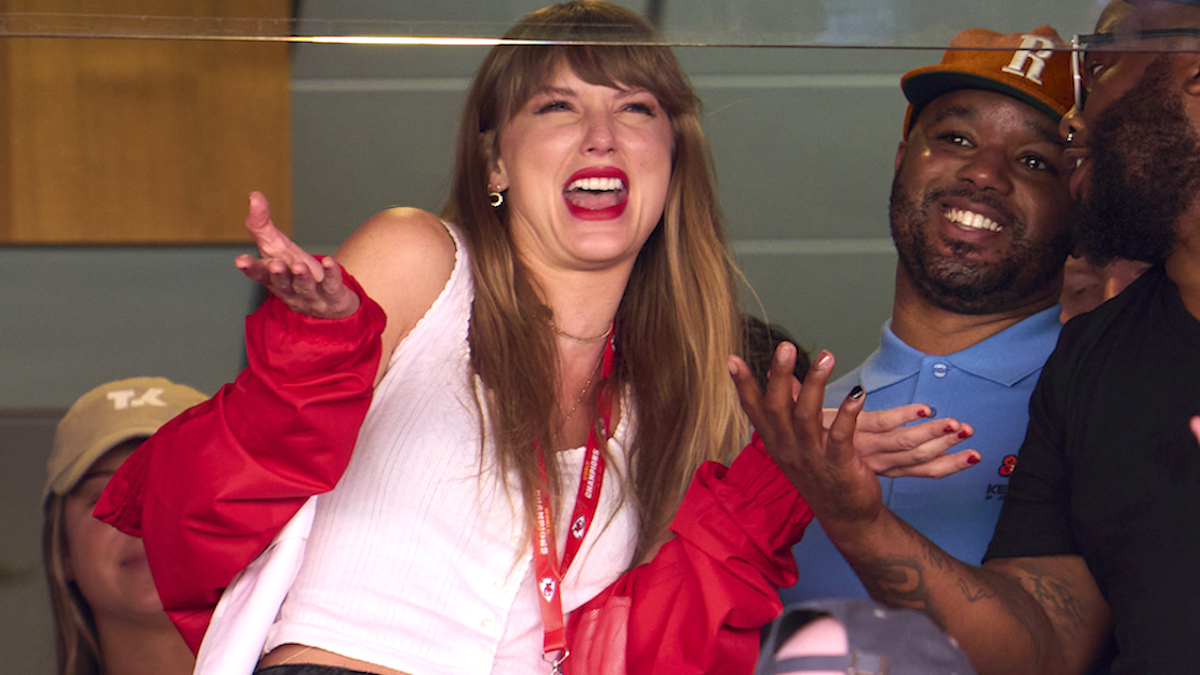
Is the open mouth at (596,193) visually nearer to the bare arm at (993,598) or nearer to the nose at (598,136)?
the nose at (598,136)

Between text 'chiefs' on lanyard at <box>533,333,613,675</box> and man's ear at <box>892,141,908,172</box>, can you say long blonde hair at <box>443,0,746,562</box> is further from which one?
man's ear at <box>892,141,908,172</box>

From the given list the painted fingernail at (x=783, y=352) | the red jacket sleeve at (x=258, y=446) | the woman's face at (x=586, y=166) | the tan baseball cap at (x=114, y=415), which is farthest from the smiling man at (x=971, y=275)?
the tan baseball cap at (x=114, y=415)

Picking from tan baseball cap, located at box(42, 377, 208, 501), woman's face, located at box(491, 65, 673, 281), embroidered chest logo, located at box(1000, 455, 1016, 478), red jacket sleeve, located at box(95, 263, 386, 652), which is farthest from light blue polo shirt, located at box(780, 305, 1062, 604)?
tan baseball cap, located at box(42, 377, 208, 501)

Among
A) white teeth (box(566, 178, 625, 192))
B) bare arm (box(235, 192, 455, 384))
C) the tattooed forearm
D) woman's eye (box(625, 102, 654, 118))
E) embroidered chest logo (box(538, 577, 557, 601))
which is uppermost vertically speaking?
woman's eye (box(625, 102, 654, 118))

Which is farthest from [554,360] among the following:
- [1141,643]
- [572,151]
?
[1141,643]

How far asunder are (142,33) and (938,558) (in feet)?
2.94

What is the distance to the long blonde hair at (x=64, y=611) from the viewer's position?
1.47 meters

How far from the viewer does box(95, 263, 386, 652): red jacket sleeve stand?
2.80ft

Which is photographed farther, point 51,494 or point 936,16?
point 51,494

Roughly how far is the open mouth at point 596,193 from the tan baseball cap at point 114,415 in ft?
1.96

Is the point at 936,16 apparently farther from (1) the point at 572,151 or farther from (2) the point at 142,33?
(2) the point at 142,33

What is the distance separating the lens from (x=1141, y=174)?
1.20m

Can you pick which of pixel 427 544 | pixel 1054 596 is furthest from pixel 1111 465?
pixel 427 544

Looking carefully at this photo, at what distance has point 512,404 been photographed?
3.80 feet
